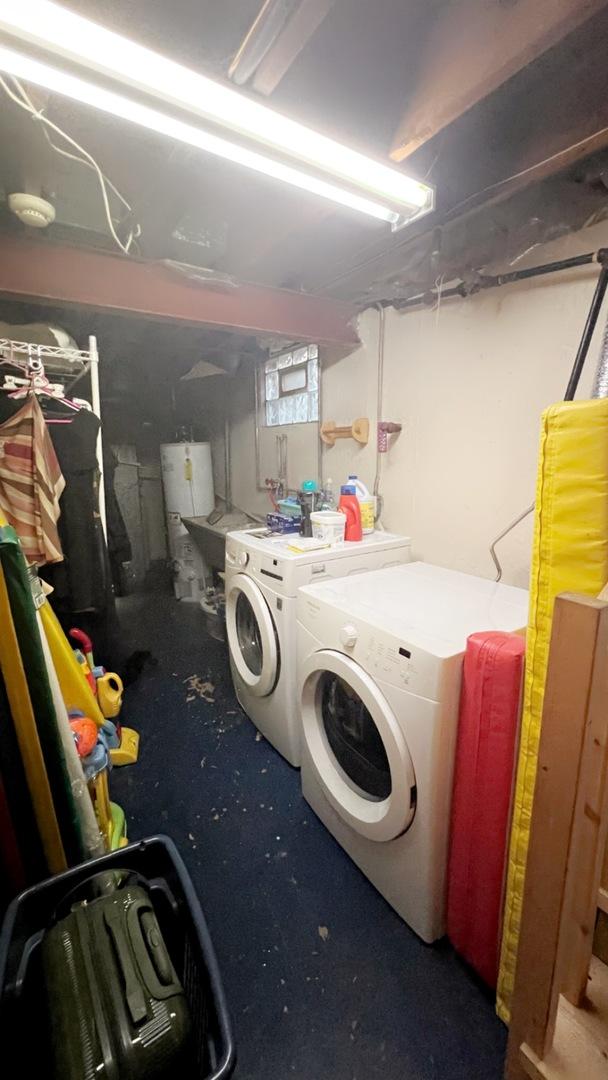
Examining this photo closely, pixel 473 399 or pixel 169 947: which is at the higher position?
pixel 473 399

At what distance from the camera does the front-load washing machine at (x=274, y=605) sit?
1556 mm

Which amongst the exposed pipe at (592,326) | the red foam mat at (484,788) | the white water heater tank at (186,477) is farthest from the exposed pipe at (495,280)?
the white water heater tank at (186,477)

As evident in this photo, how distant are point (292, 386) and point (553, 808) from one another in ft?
8.77

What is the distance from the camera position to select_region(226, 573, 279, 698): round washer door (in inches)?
63.3

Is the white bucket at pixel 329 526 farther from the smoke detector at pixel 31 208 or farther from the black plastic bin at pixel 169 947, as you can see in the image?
the smoke detector at pixel 31 208

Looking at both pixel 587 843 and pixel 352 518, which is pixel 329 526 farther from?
pixel 587 843

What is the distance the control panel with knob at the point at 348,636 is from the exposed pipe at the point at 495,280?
133 cm

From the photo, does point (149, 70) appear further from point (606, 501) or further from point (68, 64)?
point (606, 501)

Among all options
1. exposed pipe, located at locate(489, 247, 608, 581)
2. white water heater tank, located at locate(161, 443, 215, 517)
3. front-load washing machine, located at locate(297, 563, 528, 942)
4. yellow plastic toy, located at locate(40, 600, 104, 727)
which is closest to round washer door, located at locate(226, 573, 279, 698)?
front-load washing machine, located at locate(297, 563, 528, 942)

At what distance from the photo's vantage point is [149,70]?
0.78m

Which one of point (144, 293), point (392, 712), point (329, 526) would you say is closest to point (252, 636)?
point (329, 526)

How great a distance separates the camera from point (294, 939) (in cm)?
115

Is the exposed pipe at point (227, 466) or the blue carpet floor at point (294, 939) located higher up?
the exposed pipe at point (227, 466)

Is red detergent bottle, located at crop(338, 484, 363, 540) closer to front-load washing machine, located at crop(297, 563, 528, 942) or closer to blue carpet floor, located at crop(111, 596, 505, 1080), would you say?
front-load washing machine, located at crop(297, 563, 528, 942)
